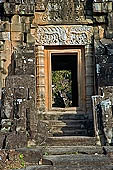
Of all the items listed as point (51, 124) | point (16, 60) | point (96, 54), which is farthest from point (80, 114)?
point (16, 60)

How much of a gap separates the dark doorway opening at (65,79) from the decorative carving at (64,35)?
1.65 feet

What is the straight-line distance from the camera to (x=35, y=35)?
10969mm

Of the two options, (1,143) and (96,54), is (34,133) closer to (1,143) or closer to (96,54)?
(1,143)

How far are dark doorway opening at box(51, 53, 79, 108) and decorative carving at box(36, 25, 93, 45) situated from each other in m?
0.50

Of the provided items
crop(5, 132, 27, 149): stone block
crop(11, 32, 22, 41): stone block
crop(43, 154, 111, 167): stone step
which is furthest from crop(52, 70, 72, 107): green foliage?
crop(43, 154, 111, 167): stone step

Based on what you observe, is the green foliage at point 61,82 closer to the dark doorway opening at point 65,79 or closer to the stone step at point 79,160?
the dark doorway opening at point 65,79

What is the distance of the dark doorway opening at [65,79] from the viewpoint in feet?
49.0

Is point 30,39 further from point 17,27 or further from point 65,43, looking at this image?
point 65,43

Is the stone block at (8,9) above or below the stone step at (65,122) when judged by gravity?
above

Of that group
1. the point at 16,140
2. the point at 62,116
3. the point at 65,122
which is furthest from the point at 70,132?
the point at 16,140

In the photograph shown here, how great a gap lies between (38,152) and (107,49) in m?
4.74

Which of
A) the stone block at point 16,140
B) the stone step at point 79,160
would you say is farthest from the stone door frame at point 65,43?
the stone step at point 79,160

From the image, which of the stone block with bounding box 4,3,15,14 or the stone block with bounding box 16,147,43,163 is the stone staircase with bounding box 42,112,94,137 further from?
the stone block with bounding box 4,3,15,14

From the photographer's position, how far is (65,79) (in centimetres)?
2723
